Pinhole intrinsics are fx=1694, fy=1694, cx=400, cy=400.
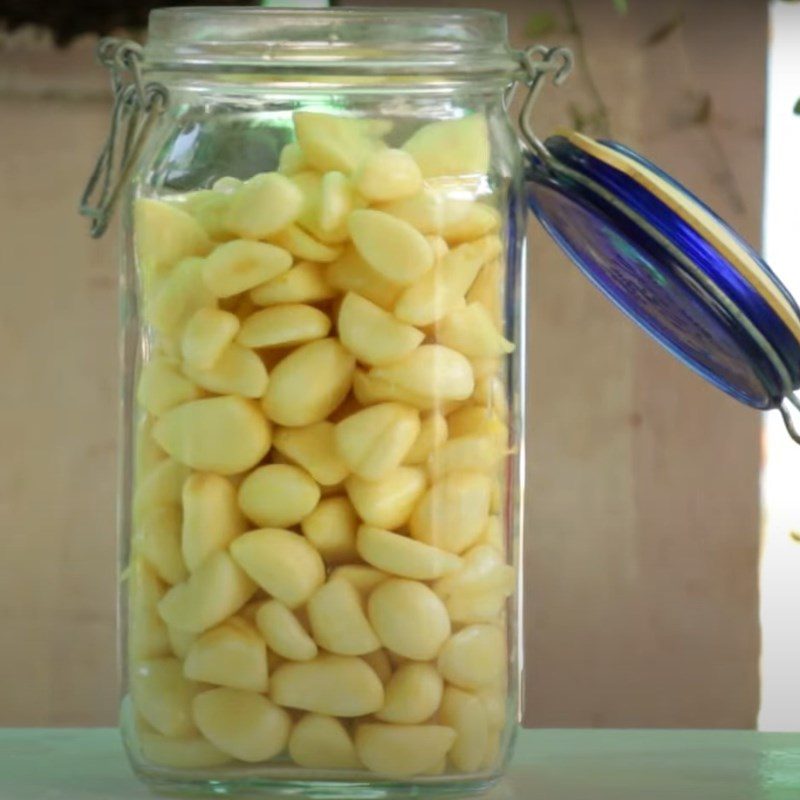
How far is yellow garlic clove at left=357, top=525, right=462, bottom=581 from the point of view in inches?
14.1

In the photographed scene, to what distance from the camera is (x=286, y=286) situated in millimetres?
358

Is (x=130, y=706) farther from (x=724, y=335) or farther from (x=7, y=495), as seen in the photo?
(x=7, y=495)

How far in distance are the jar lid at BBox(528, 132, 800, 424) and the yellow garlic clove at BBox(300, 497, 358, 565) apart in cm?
9

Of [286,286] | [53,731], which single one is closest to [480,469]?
[286,286]

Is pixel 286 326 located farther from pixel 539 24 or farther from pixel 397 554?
pixel 539 24

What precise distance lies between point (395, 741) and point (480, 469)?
63mm

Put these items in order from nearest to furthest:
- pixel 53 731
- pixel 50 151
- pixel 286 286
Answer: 1. pixel 286 286
2. pixel 53 731
3. pixel 50 151

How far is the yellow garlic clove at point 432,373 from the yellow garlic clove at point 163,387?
0.14ft

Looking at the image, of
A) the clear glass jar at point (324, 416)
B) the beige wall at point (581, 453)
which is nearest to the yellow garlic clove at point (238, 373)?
the clear glass jar at point (324, 416)

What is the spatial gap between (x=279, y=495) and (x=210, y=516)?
0.02 m

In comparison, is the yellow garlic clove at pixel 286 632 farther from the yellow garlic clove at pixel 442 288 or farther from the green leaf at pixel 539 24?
A: the green leaf at pixel 539 24

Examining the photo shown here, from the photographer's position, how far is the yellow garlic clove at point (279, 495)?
0.36 meters

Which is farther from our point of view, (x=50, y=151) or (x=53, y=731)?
(x=50, y=151)

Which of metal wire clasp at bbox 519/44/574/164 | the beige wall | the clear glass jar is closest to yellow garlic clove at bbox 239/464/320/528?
the clear glass jar
